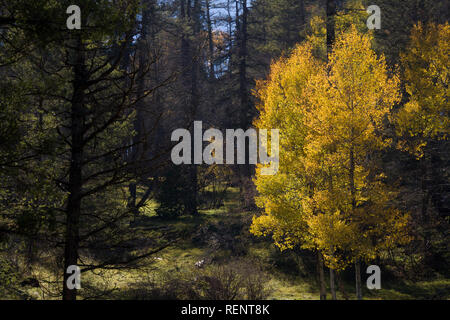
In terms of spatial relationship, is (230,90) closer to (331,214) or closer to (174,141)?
(331,214)

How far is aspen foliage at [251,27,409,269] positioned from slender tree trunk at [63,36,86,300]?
7.63 metres

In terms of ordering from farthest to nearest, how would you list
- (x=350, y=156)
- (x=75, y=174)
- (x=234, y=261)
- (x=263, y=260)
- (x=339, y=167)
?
(x=263, y=260), (x=234, y=261), (x=339, y=167), (x=350, y=156), (x=75, y=174)

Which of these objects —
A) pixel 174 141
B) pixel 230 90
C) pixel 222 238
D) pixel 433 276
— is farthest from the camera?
pixel 230 90

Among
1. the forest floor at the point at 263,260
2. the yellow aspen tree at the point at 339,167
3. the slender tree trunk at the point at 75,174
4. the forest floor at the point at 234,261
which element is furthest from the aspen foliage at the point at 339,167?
the slender tree trunk at the point at 75,174

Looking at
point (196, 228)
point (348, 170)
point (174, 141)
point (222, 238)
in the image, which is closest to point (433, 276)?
point (348, 170)

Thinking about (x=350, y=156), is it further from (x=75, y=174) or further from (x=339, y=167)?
(x=75, y=174)

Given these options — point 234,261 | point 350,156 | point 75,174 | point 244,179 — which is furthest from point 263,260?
point 75,174

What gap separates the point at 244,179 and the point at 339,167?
9555 millimetres

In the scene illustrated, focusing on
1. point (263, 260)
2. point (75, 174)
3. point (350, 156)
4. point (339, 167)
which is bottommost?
point (263, 260)

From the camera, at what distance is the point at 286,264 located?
17.4 m

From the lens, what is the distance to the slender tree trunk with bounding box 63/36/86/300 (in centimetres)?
583

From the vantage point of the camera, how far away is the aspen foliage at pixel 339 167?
11430mm

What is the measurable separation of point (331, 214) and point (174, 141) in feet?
24.4

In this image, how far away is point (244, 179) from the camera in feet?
70.9
